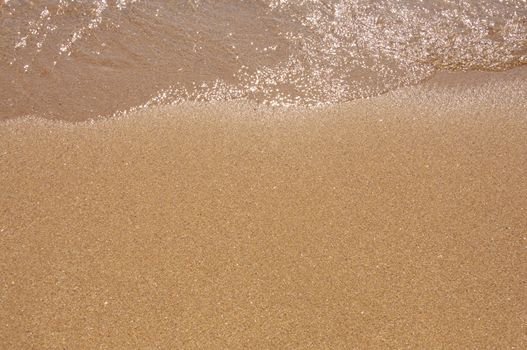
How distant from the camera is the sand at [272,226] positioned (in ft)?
8.17

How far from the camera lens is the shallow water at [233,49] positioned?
340 cm

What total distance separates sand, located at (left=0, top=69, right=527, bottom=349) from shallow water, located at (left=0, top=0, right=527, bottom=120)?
6.8 inches

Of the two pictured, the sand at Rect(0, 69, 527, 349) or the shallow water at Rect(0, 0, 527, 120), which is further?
the shallow water at Rect(0, 0, 527, 120)

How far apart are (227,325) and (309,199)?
761 millimetres

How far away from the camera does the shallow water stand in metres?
3.40

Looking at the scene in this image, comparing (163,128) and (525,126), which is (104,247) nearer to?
(163,128)

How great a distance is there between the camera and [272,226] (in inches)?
110

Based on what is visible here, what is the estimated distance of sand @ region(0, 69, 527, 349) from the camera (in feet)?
8.17

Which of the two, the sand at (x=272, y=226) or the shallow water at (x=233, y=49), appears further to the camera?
the shallow water at (x=233, y=49)

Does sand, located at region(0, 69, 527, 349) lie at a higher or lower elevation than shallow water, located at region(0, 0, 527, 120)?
lower

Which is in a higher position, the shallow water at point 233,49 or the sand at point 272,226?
the shallow water at point 233,49

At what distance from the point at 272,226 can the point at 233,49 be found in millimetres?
1366

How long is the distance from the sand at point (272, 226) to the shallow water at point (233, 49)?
0.57ft

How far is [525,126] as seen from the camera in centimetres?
323
